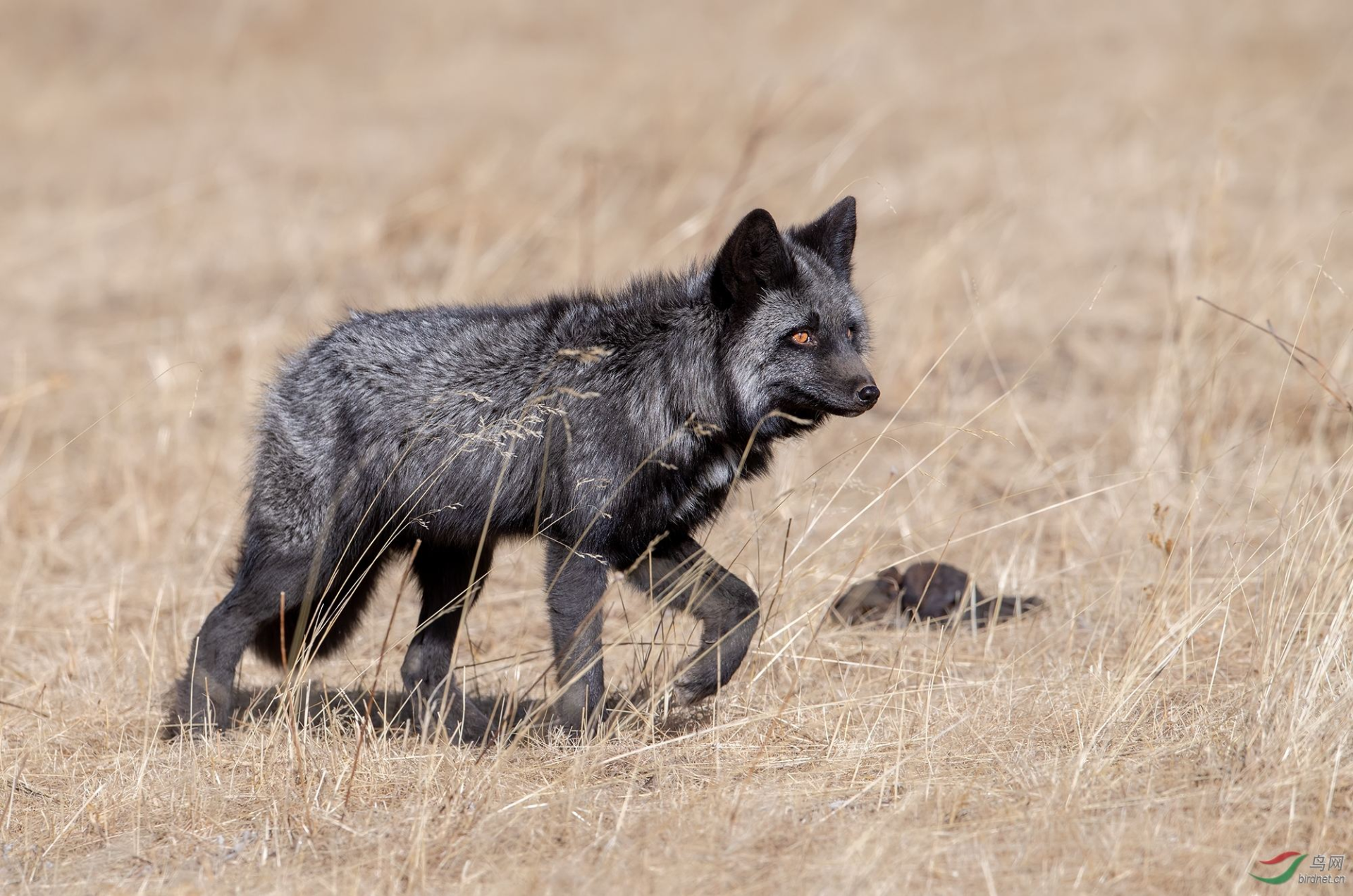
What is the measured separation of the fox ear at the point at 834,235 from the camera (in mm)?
5047

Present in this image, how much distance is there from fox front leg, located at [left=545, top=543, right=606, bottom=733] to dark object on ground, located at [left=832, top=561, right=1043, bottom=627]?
4.88 feet

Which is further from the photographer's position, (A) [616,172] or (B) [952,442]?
(A) [616,172]

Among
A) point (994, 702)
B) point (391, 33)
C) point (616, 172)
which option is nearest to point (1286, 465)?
point (994, 702)

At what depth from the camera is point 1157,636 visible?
468 centimetres

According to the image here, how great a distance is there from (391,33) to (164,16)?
393 centimetres

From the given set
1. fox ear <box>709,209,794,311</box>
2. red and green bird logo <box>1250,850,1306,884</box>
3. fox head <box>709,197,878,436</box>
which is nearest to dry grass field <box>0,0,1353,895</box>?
red and green bird logo <box>1250,850,1306,884</box>

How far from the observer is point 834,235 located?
5.08 m

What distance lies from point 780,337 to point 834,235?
621 mm

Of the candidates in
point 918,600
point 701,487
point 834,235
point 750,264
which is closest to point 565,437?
point 701,487

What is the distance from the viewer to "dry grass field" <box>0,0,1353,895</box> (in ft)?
12.4

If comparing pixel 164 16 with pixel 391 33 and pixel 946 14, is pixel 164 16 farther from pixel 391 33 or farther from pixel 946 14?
pixel 946 14

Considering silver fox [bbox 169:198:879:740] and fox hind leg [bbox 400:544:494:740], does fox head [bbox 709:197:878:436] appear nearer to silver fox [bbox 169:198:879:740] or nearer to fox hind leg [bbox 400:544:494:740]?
silver fox [bbox 169:198:879:740]

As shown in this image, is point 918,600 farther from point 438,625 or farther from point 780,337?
point 438,625

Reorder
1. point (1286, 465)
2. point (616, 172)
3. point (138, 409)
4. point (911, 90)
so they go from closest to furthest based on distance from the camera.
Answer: point (1286, 465) → point (138, 409) → point (616, 172) → point (911, 90)
